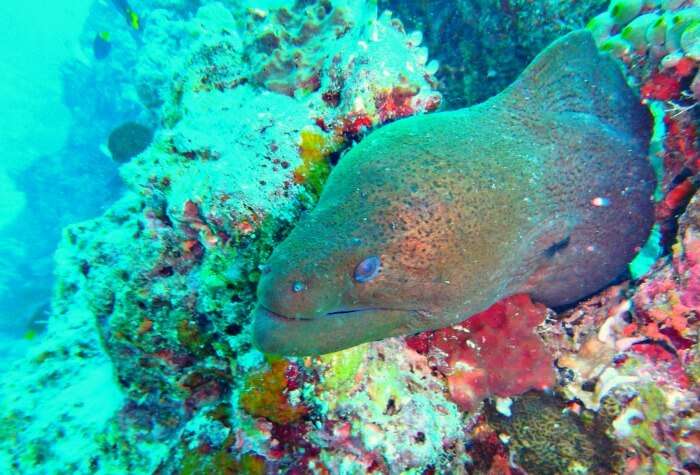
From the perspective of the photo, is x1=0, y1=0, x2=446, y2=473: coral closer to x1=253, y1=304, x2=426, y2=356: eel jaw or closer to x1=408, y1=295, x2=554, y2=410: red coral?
x1=408, y1=295, x2=554, y2=410: red coral

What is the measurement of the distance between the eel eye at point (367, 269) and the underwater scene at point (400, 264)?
0.05ft

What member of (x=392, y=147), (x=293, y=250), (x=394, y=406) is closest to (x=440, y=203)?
(x=392, y=147)

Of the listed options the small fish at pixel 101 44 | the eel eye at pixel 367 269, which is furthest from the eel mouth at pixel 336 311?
the small fish at pixel 101 44

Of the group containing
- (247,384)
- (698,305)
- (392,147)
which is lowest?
(698,305)

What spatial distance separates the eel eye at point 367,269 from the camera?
2088 mm

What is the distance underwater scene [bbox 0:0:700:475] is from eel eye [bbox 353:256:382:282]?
0.05 ft

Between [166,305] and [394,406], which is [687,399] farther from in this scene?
[166,305]

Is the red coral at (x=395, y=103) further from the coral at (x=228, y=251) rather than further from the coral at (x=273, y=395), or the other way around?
the coral at (x=273, y=395)

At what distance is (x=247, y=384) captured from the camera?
103 inches

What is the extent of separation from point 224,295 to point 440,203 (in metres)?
1.69

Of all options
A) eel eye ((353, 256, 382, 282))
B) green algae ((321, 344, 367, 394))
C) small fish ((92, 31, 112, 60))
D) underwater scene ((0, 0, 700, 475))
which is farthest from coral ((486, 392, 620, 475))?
small fish ((92, 31, 112, 60))

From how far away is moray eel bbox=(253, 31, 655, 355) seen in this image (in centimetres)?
208

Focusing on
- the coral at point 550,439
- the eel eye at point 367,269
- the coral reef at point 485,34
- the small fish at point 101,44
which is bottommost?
the coral at point 550,439

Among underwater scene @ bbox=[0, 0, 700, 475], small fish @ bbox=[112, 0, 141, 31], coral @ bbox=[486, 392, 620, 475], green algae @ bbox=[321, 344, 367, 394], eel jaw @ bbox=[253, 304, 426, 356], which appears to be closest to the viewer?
eel jaw @ bbox=[253, 304, 426, 356]
